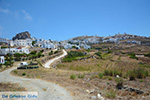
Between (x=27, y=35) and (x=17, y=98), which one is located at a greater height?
(x=27, y=35)

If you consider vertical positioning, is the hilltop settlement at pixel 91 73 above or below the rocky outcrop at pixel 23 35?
below

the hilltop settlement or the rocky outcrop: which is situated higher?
the rocky outcrop

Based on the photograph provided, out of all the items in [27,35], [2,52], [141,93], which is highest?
[27,35]

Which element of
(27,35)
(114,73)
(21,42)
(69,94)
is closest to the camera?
(69,94)

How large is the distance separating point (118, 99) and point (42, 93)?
202 inches

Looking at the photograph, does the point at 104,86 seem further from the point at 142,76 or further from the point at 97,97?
the point at 142,76

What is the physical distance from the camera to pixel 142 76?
11.7m

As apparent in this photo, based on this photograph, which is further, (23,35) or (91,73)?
(23,35)

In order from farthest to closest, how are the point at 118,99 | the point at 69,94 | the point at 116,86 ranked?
the point at 116,86 < the point at 69,94 < the point at 118,99

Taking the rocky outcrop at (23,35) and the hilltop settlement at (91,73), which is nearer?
the hilltop settlement at (91,73)

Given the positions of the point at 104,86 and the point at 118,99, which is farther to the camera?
the point at 104,86

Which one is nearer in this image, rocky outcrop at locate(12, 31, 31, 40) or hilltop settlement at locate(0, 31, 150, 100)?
hilltop settlement at locate(0, 31, 150, 100)

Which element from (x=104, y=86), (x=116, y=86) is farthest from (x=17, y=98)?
(x=116, y=86)

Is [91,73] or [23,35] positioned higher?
[23,35]
